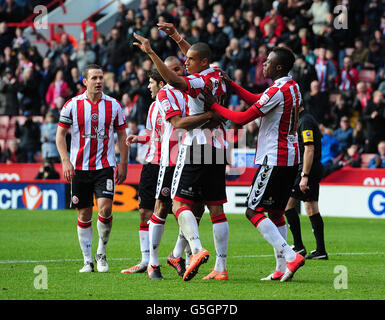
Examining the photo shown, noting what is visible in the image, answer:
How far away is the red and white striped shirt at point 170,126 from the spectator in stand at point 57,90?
1591cm

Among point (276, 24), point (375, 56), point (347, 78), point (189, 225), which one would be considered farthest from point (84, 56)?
point (189, 225)

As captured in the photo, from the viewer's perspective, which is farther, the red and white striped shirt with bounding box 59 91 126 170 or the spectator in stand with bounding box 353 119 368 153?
the spectator in stand with bounding box 353 119 368 153

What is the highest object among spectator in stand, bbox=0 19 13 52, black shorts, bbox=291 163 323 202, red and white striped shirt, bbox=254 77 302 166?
spectator in stand, bbox=0 19 13 52

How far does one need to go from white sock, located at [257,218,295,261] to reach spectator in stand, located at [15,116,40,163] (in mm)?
16604

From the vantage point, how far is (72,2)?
29.8 metres

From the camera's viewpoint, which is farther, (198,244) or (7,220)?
(7,220)

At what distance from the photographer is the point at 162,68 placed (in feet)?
24.9

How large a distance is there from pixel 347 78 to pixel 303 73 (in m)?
1.41

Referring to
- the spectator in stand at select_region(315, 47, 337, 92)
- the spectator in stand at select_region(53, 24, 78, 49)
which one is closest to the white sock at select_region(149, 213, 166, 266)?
the spectator in stand at select_region(315, 47, 337, 92)

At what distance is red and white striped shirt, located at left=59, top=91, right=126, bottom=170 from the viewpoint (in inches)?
366

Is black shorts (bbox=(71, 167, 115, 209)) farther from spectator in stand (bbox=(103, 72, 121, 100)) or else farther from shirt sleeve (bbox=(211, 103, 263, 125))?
spectator in stand (bbox=(103, 72, 121, 100))
